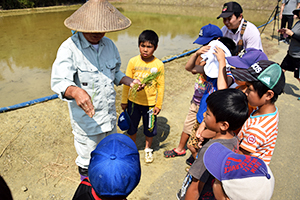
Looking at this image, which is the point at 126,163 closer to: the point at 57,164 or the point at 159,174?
the point at 159,174

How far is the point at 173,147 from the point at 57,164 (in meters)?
1.91

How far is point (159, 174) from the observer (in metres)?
3.02

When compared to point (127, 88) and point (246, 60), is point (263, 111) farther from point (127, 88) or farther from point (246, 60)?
point (127, 88)

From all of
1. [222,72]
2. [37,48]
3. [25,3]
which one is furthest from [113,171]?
[25,3]

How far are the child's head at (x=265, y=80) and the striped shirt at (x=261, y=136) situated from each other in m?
0.17

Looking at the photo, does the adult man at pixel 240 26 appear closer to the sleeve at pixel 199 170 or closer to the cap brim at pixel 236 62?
the cap brim at pixel 236 62

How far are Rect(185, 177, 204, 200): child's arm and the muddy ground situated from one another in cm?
100

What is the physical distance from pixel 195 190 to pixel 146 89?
1630mm

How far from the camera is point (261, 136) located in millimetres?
1780

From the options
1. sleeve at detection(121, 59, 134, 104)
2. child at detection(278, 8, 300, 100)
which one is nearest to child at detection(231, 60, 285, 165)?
sleeve at detection(121, 59, 134, 104)

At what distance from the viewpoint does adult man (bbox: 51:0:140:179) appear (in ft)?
6.32

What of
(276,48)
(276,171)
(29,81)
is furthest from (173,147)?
(276,48)

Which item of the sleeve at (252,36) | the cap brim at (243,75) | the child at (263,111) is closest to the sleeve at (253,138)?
the child at (263,111)

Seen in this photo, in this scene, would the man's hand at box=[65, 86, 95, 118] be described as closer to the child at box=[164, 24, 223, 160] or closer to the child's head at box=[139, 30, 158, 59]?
the child's head at box=[139, 30, 158, 59]
